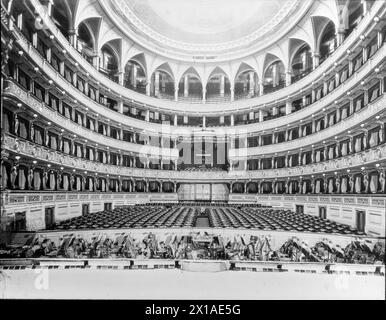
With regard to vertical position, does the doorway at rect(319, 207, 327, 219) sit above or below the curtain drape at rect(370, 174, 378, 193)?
below

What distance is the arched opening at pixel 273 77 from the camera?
810 centimetres

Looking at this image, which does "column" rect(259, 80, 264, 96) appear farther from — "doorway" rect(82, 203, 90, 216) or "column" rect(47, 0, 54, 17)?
"doorway" rect(82, 203, 90, 216)

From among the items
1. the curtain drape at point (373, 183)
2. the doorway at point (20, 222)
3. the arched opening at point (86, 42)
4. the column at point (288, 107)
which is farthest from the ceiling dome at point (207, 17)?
the doorway at point (20, 222)

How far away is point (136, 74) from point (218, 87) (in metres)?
2.63

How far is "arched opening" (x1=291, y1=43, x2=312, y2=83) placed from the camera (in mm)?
7855

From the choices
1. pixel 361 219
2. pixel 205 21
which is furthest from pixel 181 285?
pixel 205 21

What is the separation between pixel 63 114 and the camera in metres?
8.53

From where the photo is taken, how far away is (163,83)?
322 inches

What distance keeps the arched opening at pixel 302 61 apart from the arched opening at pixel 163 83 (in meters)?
3.57

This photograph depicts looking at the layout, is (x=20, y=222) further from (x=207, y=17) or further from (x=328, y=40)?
(x=328, y=40)

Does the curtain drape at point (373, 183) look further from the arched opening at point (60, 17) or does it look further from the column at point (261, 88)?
the arched opening at point (60, 17)

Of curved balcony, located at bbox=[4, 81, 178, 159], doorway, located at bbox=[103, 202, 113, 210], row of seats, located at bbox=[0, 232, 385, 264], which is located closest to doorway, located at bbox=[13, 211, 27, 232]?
row of seats, located at bbox=[0, 232, 385, 264]

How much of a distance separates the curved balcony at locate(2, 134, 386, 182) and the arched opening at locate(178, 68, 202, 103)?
88.7 inches

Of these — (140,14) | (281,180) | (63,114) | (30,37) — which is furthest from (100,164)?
(281,180)
